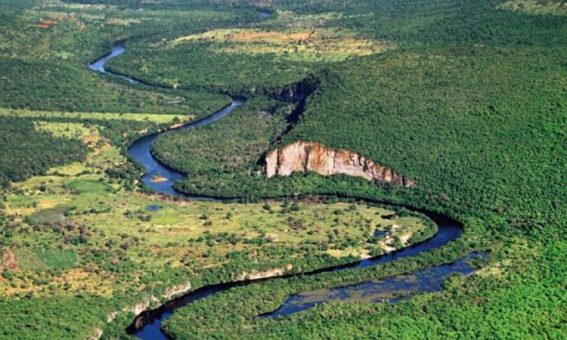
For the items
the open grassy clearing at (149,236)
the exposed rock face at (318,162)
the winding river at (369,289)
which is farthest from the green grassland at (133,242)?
the exposed rock face at (318,162)

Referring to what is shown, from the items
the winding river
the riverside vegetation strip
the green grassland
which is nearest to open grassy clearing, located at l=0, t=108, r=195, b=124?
the riverside vegetation strip

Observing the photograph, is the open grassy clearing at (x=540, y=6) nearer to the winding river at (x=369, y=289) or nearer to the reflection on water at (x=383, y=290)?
the winding river at (x=369, y=289)

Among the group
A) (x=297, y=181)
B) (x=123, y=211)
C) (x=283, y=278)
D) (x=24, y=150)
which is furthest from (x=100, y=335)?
(x=24, y=150)

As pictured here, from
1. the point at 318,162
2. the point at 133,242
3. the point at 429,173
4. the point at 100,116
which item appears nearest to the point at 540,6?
the point at 318,162

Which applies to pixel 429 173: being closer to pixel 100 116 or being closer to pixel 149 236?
pixel 149 236

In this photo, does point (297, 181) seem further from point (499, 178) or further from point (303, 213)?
point (499, 178)

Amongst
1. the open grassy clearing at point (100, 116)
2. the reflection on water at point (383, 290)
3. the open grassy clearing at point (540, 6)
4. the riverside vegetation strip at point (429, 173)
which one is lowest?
the open grassy clearing at point (100, 116)
